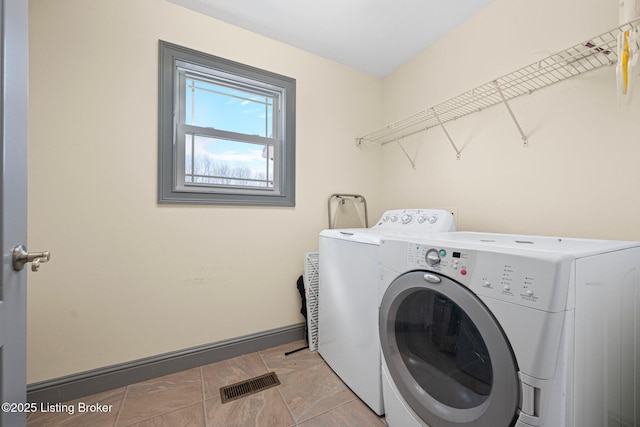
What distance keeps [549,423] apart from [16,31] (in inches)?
67.8

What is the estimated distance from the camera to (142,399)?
140cm

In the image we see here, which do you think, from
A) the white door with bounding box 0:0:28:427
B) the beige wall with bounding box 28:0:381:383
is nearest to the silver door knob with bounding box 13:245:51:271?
the white door with bounding box 0:0:28:427

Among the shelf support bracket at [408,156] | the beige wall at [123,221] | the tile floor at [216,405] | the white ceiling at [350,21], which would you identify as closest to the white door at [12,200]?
the tile floor at [216,405]

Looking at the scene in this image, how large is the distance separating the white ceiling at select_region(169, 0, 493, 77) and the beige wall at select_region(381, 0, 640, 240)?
0.16 meters

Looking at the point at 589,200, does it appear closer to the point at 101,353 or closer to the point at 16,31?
the point at 16,31

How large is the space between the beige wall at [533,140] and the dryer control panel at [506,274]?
860 millimetres

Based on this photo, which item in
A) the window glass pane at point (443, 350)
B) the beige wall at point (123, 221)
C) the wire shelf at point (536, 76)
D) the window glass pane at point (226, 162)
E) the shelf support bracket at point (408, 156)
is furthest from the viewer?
the shelf support bracket at point (408, 156)

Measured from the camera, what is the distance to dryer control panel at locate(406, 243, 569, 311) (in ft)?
2.17

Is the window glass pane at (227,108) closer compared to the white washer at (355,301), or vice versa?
the white washer at (355,301)

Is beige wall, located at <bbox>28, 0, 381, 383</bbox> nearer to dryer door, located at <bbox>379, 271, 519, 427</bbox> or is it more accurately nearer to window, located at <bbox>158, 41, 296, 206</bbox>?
window, located at <bbox>158, 41, 296, 206</bbox>

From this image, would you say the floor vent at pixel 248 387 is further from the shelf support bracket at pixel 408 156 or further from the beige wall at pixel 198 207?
the shelf support bracket at pixel 408 156

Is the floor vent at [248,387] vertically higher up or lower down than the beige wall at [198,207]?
lower down

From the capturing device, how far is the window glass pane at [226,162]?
1.81m

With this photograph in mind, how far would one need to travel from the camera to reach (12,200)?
604 millimetres
